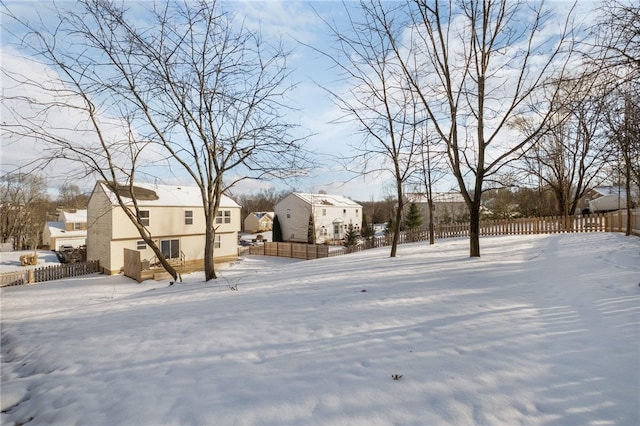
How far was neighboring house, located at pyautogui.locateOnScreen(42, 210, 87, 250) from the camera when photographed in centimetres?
3500

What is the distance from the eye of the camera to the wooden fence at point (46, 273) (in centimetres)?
1484

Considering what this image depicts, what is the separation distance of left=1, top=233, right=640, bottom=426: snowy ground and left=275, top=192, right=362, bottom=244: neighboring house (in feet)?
85.9

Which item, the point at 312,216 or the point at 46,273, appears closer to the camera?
the point at 46,273

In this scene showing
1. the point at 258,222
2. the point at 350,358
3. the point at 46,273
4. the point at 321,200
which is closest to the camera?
the point at 350,358

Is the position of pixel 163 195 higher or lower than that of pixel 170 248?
higher

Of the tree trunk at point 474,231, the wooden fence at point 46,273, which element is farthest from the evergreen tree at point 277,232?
the tree trunk at point 474,231

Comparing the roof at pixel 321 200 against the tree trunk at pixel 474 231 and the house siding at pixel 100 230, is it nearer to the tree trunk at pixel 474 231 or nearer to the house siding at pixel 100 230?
the house siding at pixel 100 230

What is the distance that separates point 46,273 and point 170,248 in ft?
21.6

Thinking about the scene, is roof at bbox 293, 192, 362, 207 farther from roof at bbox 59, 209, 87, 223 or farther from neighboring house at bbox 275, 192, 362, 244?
roof at bbox 59, 209, 87, 223

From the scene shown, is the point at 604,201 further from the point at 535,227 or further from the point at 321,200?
the point at 321,200

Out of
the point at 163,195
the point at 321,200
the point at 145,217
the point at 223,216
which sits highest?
the point at 321,200

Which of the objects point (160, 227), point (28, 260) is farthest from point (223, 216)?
point (28, 260)

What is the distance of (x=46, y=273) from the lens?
1614cm

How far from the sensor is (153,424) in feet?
7.30
